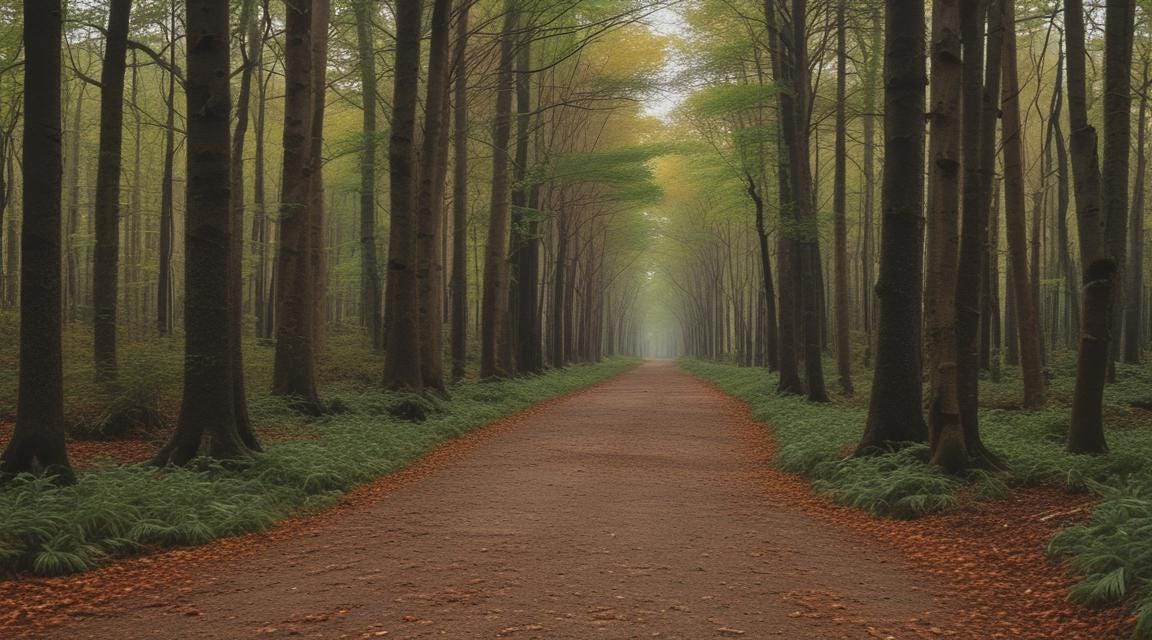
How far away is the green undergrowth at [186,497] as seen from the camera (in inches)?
195

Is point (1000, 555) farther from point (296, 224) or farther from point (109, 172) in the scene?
point (109, 172)

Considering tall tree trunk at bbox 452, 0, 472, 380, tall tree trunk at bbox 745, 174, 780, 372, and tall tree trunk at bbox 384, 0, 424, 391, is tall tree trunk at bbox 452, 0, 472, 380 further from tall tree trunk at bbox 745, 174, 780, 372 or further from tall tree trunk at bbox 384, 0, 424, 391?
tall tree trunk at bbox 745, 174, 780, 372

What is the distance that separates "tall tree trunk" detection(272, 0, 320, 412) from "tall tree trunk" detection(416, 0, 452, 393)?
8.40 feet

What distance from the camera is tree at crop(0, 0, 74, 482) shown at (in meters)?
6.12

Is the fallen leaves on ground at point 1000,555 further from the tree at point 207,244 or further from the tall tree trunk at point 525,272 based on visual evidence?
the tall tree trunk at point 525,272

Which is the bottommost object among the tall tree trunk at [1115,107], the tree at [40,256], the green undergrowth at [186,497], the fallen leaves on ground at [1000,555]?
the fallen leaves on ground at [1000,555]

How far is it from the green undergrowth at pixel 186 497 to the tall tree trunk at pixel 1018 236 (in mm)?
9374

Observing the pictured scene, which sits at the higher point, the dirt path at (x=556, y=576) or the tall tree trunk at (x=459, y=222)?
the tall tree trunk at (x=459, y=222)

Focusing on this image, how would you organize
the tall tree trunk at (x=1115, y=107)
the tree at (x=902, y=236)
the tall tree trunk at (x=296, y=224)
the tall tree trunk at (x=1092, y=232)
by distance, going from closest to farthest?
the tall tree trunk at (x=1092, y=232)
the tree at (x=902, y=236)
the tall tree trunk at (x=1115, y=107)
the tall tree trunk at (x=296, y=224)

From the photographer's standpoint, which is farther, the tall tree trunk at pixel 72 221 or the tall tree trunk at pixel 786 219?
the tall tree trunk at pixel 72 221

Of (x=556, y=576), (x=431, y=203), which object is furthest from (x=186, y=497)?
(x=431, y=203)

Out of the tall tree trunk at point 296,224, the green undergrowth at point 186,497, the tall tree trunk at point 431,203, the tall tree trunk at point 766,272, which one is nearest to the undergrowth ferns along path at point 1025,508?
the green undergrowth at point 186,497

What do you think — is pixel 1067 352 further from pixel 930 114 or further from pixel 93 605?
pixel 93 605

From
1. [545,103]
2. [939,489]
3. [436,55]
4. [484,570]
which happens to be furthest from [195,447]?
[545,103]
